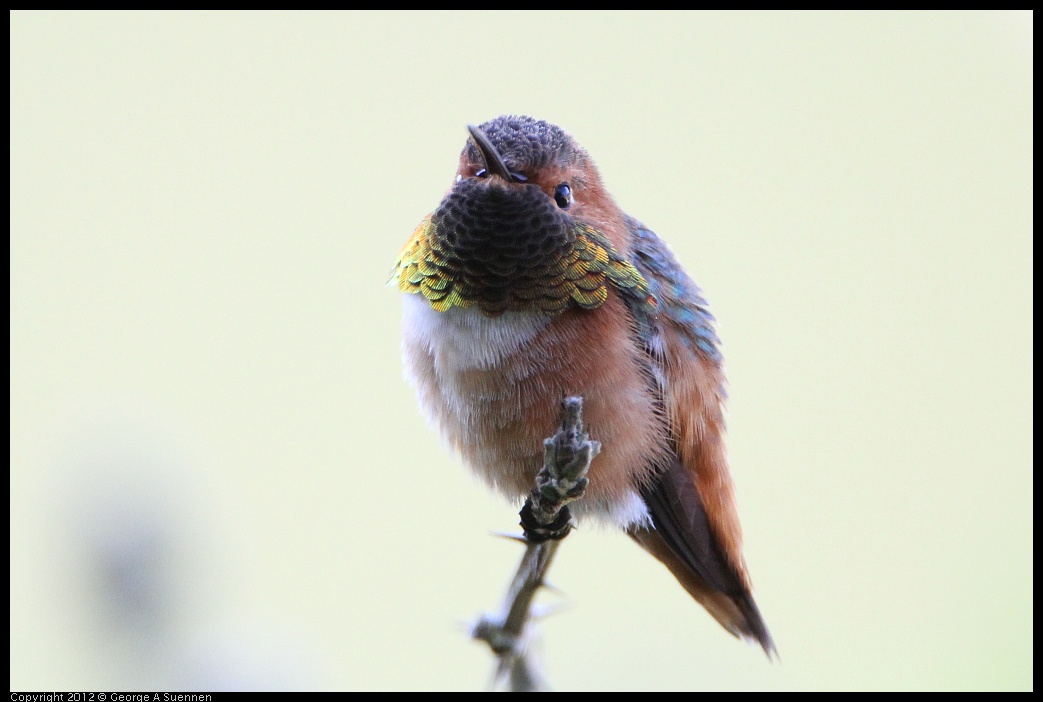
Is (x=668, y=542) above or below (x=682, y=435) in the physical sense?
below

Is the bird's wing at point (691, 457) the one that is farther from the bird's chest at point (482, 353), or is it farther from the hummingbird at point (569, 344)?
the bird's chest at point (482, 353)

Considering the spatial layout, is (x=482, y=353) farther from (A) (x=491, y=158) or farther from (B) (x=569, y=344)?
(A) (x=491, y=158)

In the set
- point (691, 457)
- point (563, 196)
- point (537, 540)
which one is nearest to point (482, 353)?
point (563, 196)

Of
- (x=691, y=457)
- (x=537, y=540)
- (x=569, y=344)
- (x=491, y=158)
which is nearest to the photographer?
(x=537, y=540)

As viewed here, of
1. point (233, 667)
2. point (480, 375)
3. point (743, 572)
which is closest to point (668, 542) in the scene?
point (743, 572)

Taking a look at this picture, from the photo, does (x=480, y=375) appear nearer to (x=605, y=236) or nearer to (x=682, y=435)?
(x=605, y=236)

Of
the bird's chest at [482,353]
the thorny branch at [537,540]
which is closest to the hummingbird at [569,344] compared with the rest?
the bird's chest at [482,353]
